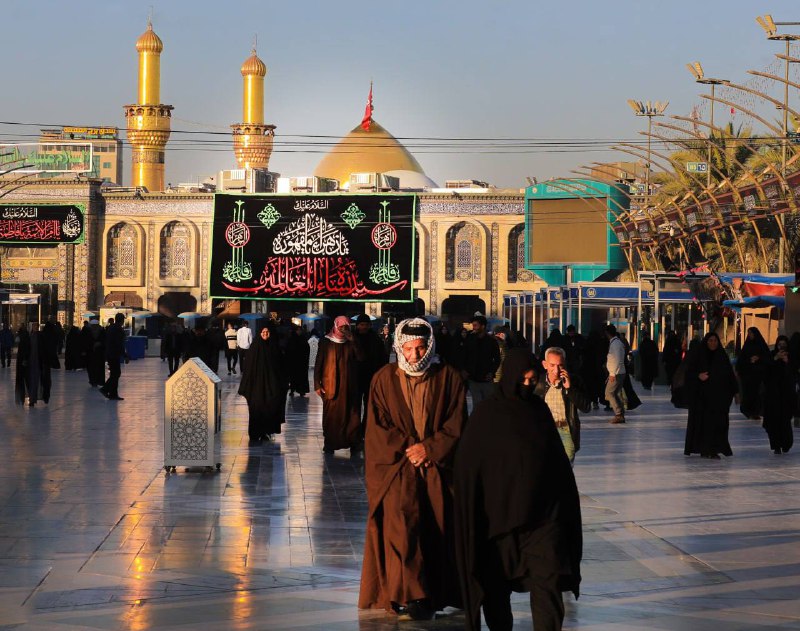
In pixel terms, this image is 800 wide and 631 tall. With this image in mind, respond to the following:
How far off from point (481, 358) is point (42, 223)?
29421mm

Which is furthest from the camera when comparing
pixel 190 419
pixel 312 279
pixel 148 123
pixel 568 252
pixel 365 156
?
pixel 365 156

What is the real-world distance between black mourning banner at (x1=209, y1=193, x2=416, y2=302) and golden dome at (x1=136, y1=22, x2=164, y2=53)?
40356 millimetres

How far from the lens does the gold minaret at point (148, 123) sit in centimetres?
7344

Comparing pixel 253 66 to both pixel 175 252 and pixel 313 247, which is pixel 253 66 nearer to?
pixel 175 252

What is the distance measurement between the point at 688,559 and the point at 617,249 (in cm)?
4528

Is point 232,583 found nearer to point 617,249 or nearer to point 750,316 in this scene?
point 750,316

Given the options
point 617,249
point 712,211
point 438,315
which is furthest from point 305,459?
point 438,315

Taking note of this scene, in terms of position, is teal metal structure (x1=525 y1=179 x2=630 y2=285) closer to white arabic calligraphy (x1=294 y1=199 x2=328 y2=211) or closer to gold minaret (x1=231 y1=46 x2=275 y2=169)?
white arabic calligraphy (x1=294 y1=199 x2=328 y2=211)

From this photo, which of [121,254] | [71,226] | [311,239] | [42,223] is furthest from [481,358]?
[121,254]

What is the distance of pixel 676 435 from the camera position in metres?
15.9

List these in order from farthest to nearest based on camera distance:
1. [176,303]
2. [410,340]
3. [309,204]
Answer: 1. [176,303]
2. [309,204]
3. [410,340]

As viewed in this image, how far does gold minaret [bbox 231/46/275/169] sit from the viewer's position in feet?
249

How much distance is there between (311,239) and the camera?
120 feet

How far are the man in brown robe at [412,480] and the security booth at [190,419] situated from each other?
5.06 meters
